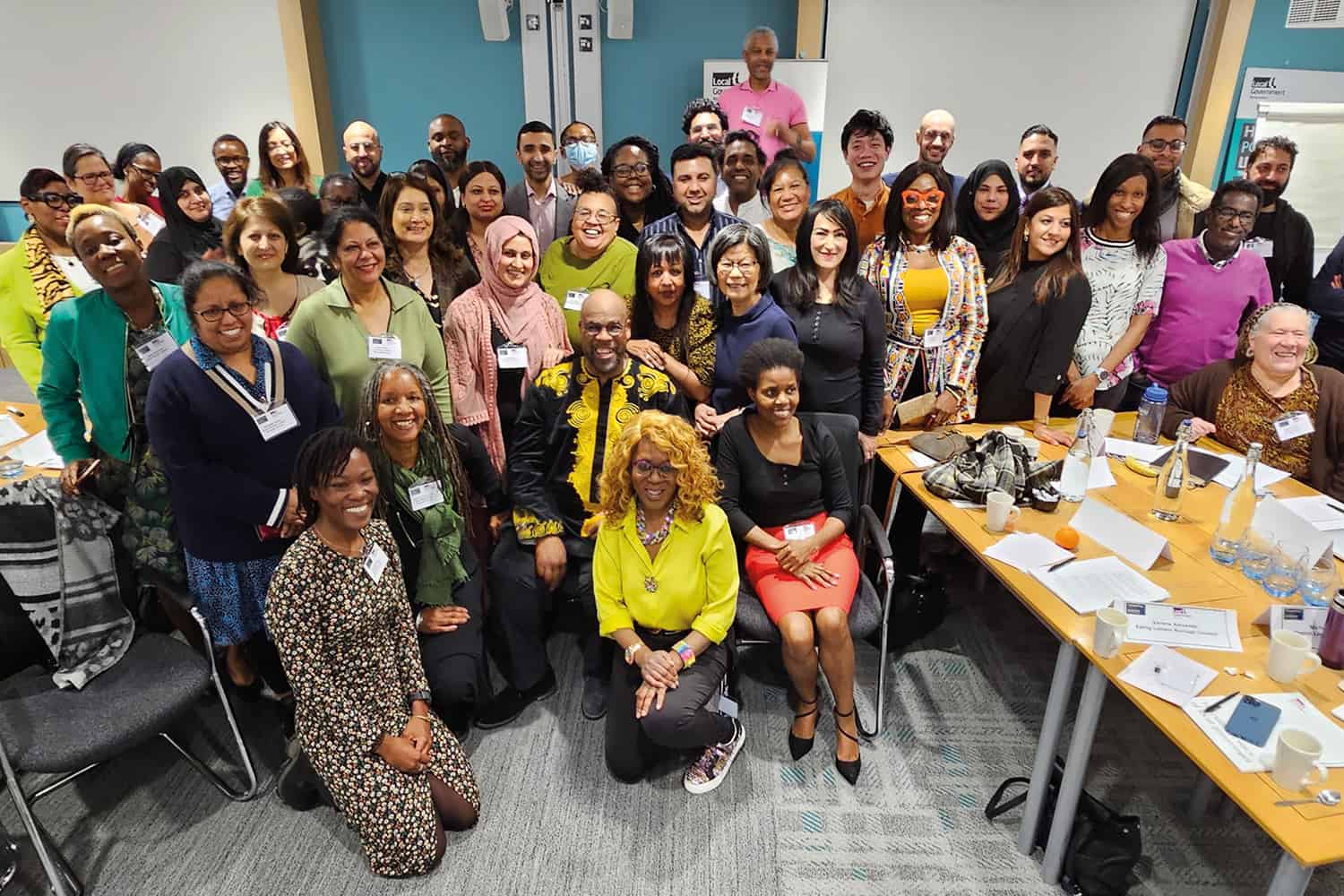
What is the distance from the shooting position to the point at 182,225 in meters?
3.68

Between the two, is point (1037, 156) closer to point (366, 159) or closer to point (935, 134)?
point (935, 134)

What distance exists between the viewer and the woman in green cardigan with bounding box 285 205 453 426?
2.65 meters

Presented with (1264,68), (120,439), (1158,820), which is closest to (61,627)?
(120,439)

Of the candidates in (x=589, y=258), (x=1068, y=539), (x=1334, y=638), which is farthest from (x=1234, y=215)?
(x=589, y=258)

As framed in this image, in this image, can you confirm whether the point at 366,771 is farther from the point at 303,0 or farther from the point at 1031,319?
the point at 303,0

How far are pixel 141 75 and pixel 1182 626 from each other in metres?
7.52

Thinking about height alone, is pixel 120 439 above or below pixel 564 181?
below

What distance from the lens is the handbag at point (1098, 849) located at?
2.04 meters

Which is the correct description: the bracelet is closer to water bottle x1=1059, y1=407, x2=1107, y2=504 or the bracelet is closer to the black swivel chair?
the black swivel chair

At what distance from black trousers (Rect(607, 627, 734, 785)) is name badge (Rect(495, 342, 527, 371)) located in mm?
1122

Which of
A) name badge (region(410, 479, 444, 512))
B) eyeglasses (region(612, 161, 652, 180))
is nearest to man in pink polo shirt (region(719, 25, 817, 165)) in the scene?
eyeglasses (region(612, 161, 652, 180))

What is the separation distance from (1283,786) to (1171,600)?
67cm

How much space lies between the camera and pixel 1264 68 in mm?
5789

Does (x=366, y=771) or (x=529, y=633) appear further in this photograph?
(x=529, y=633)
